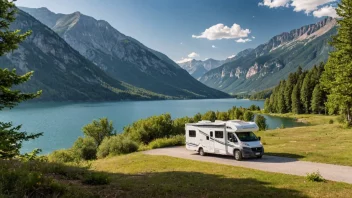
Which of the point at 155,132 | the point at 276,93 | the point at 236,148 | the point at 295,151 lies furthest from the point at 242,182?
the point at 276,93

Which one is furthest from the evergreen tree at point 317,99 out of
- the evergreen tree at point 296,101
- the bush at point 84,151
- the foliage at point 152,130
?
the bush at point 84,151

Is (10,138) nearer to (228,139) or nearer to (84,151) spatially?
(228,139)

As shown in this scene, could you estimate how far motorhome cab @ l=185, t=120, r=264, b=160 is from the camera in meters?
23.4

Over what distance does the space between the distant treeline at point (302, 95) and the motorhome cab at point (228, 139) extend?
74.0m

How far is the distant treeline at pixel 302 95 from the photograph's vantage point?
3748 inches

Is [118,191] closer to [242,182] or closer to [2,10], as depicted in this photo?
[242,182]

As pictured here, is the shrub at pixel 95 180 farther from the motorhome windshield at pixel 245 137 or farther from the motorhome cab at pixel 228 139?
the motorhome windshield at pixel 245 137

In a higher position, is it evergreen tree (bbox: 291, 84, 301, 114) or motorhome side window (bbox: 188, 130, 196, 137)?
evergreen tree (bbox: 291, 84, 301, 114)

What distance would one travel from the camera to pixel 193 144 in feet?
93.8

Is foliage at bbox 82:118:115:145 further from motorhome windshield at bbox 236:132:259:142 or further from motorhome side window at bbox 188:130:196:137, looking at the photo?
motorhome windshield at bbox 236:132:259:142

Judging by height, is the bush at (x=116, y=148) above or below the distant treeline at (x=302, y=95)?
below

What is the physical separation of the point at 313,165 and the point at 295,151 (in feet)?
19.8

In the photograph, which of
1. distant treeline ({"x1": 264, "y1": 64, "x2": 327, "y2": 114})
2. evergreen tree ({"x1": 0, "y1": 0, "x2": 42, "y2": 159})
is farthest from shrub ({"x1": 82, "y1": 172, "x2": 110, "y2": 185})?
distant treeline ({"x1": 264, "y1": 64, "x2": 327, "y2": 114})

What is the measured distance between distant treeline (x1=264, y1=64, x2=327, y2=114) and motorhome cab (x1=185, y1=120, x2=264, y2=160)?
74.0 m
